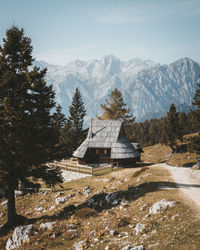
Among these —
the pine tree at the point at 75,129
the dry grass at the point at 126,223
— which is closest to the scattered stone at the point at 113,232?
the dry grass at the point at 126,223

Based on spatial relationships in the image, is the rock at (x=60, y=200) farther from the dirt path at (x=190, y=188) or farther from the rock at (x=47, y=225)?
the dirt path at (x=190, y=188)

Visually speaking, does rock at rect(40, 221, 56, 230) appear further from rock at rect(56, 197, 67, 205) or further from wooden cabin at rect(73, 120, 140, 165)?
wooden cabin at rect(73, 120, 140, 165)

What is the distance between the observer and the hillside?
10.3m

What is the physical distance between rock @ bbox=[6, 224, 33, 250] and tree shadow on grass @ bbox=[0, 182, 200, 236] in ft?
6.56

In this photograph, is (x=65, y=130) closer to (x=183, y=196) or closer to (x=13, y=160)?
(x=13, y=160)

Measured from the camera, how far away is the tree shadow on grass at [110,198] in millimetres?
17069

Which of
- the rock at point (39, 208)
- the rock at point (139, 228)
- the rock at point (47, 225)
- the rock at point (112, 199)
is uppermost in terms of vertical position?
the rock at point (139, 228)

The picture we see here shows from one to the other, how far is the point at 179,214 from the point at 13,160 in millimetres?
12194

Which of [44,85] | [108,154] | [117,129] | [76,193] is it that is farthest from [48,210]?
[117,129]

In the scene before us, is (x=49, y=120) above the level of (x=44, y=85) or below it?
below

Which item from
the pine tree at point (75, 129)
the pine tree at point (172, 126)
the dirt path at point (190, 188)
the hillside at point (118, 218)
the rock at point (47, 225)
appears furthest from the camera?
the pine tree at point (75, 129)

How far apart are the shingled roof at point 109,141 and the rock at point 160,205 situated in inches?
822

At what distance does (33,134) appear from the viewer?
16.6m

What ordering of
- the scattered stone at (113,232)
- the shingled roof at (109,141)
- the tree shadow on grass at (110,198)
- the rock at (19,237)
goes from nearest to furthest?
the scattered stone at (113,232) → the rock at (19,237) → the tree shadow on grass at (110,198) → the shingled roof at (109,141)
